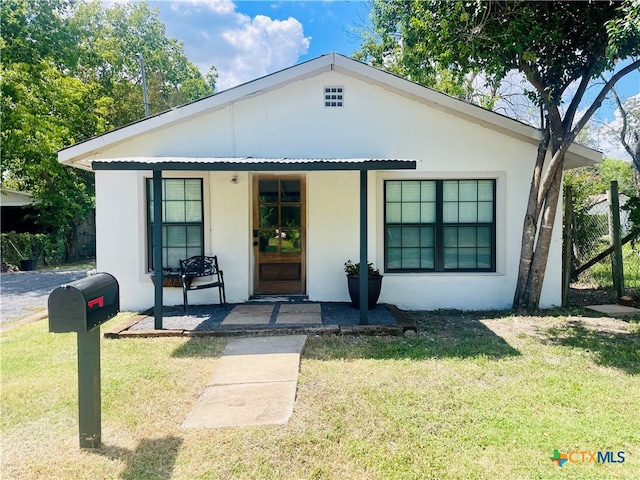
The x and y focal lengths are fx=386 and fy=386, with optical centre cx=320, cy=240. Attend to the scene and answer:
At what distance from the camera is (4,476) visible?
2.60 meters

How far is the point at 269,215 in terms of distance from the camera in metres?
7.61

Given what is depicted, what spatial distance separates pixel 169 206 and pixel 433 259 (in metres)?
5.14

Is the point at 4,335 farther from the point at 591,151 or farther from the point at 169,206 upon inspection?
the point at 591,151

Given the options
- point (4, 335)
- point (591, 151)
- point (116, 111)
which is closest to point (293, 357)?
point (4, 335)

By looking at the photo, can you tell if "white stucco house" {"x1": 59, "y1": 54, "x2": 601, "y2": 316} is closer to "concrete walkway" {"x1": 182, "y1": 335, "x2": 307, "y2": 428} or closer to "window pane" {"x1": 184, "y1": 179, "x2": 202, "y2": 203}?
Result: "window pane" {"x1": 184, "y1": 179, "x2": 202, "y2": 203}

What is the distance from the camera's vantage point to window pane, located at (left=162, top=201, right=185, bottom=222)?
7289mm

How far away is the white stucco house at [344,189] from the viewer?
7.03 meters

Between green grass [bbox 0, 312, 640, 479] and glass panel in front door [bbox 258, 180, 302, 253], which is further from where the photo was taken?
glass panel in front door [bbox 258, 180, 302, 253]

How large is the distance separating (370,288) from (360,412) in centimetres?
329

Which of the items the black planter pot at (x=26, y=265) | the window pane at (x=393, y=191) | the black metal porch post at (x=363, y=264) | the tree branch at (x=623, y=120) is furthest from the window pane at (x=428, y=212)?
the black planter pot at (x=26, y=265)

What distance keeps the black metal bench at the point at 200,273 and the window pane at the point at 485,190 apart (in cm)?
513

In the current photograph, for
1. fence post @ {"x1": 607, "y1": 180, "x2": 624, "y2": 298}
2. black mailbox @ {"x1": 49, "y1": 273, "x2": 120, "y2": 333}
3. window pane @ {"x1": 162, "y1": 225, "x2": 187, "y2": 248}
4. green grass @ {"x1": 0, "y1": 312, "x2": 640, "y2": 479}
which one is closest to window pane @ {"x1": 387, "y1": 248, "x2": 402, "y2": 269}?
green grass @ {"x1": 0, "y1": 312, "x2": 640, "y2": 479}

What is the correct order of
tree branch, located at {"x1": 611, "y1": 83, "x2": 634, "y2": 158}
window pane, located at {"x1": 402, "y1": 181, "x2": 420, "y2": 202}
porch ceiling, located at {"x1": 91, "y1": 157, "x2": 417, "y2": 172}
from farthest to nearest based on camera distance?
1. tree branch, located at {"x1": 611, "y1": 83, "x2": 634, "y2": 158}
2. window pane, located at {"x1": 402, "y1": 181, "x2": 420, "y2": 202}
3. porch ceiling, located at {"x1": 91, "y1": 157, "x2": 417, "y2": 172}

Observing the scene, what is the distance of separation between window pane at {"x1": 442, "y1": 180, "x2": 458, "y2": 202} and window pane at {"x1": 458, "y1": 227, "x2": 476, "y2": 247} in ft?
1.99
